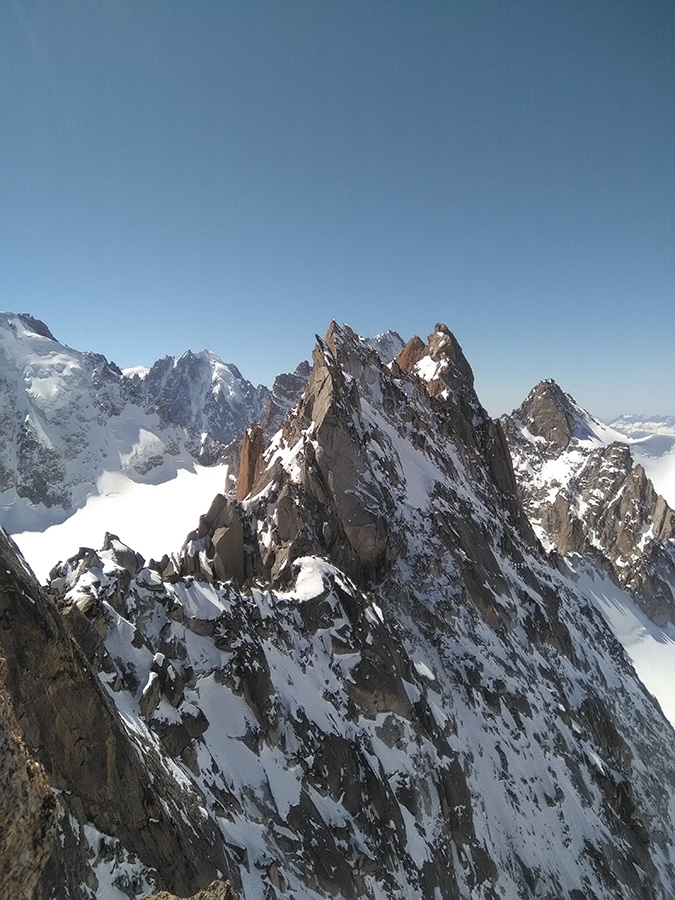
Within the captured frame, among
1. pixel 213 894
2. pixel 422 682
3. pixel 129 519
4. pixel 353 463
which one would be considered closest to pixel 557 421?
pixel 129 519

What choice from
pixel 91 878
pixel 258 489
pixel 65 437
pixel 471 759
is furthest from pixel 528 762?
pixel 65 437

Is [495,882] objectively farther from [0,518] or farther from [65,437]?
[65,437]

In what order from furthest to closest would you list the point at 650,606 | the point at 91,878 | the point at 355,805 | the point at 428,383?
the point at 650,606 < the point at 428,383 < the point at 355,805 < the point at 91,878

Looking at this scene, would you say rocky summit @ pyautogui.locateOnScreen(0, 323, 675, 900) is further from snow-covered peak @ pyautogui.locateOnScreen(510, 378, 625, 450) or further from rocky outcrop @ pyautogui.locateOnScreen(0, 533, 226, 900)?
snow-covered peak @ pyautogui.locateOnScreen(510, 378, 625, 450)

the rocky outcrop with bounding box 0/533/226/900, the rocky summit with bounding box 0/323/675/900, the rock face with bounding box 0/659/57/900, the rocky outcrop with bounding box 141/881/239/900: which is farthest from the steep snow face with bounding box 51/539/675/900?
the rock face with bounding box 0/659/57/900

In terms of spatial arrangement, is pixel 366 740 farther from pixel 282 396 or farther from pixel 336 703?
pixel 282 396

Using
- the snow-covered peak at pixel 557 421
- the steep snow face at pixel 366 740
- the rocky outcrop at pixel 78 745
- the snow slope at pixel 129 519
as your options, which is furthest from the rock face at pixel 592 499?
the rocky outcrop at pixel 78 745

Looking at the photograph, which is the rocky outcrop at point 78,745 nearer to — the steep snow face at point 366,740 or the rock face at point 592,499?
the steep snow face at point 366,740
